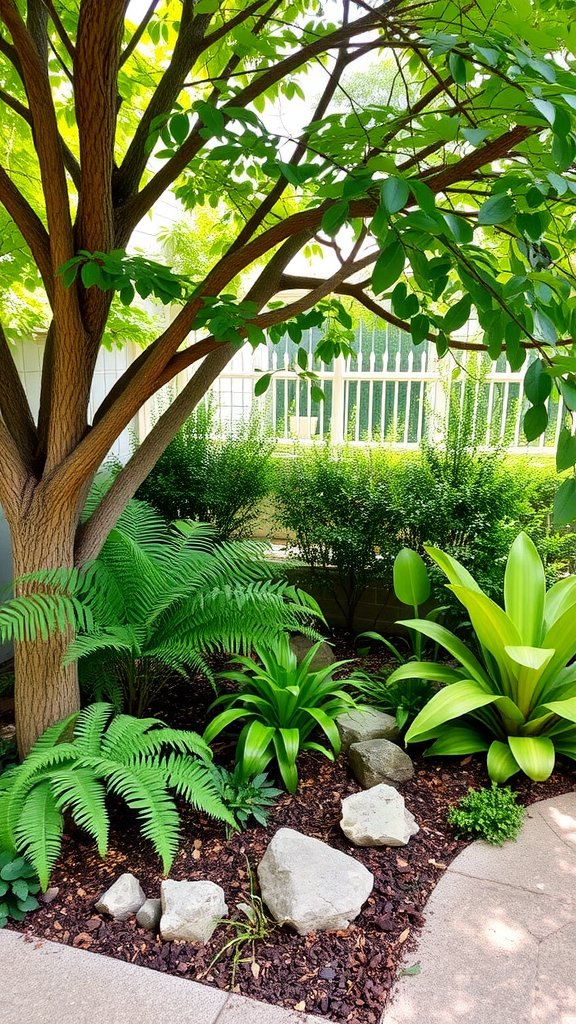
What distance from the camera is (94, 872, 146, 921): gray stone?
1.94 metres

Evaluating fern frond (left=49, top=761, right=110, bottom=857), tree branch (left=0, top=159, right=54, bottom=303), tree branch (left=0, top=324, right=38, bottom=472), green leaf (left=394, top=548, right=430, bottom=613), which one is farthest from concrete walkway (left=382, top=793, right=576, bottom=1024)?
tree branch (left=0, top=159, right=54, bottom=303)

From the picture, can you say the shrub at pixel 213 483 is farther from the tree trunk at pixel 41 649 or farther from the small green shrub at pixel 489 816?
the small green shrub at pixel 489 816

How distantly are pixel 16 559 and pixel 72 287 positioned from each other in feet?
3.16

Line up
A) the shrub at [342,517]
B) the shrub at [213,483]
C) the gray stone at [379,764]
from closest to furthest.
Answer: the gray stone at [379,764], the shrub at [342,517], the shrub at [213,483]

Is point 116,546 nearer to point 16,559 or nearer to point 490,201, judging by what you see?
point 16,559

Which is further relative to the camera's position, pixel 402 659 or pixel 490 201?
pixel 402 659

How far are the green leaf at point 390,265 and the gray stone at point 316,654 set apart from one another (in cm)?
246

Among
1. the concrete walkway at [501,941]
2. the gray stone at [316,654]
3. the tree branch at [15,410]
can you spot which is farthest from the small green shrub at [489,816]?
the tree branch at [15,410]

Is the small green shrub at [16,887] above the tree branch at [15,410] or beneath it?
beneath

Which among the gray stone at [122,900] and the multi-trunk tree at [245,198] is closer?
the multi-trunk tree at [245,198]

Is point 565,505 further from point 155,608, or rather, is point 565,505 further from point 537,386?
point 155,608

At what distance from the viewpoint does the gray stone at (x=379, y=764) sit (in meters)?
2.59

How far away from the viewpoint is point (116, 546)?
2891 millimetres

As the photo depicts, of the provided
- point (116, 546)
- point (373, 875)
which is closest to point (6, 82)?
point (116, 546)
